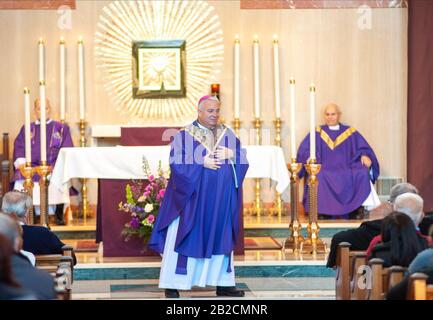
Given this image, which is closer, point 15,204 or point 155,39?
point 15,204

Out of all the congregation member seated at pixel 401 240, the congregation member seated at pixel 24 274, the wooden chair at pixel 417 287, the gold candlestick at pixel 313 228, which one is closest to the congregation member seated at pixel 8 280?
the congregation member seated at pixel 24 274

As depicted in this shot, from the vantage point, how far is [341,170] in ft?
32.6

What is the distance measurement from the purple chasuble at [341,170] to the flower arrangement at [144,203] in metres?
2.45

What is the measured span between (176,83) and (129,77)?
0.49m

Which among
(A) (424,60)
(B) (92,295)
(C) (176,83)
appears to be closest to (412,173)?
(A) (424,60)

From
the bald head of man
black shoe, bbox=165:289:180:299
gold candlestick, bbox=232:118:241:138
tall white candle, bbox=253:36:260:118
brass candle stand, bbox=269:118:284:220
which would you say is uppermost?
tall white candle, bbox=253:36:260:118

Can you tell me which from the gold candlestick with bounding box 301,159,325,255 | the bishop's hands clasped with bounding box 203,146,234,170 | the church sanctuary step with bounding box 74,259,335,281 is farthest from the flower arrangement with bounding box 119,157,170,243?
the gold candlestick with bounding box 301,159,325,255

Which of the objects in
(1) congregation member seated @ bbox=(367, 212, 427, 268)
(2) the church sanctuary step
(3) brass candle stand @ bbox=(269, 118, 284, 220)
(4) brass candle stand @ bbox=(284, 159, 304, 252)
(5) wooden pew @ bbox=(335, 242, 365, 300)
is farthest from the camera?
(3) brass candle stand @ bbox=(269, 118, 284, 220)

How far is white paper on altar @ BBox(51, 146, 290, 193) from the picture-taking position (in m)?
7.88

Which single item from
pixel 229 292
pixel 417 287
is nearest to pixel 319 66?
pixel 229 292

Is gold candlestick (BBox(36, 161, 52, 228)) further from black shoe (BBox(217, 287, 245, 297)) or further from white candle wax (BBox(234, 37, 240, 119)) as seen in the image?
white candle wax (BBox(234, 37, 240, 119))

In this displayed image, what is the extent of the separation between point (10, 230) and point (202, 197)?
2882mm

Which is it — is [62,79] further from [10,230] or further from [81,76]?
[10,230]

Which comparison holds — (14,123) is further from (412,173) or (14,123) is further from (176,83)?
(412,173)
